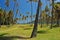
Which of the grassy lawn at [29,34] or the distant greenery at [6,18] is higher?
the grassy lawn at [29,34]

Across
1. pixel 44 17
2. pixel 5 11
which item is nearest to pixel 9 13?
pixel 5 11

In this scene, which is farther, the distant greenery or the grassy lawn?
the distant greenery

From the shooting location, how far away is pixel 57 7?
177 feet

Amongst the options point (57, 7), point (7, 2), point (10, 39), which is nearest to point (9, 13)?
point (7, 2)

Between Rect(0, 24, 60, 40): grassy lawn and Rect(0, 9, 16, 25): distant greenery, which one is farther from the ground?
Rect(0, 24, 60, 40): grassy lawn

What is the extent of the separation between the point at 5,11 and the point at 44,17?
1780 cm

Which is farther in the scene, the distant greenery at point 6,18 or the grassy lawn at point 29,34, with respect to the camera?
the distant greenery at point 6,18

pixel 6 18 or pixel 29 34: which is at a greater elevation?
pixel 29 34

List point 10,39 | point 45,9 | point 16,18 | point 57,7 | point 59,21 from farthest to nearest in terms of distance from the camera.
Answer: point 16,18 < point 45,9 < point 59,21 < point 57,7 < point 10,39

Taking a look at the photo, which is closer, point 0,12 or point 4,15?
point 0,12

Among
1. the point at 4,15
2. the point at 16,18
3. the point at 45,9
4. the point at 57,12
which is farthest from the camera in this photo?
the point at 16,18

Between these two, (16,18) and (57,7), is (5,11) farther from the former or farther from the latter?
(57,7)

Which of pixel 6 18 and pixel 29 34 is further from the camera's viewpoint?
pixel 6 18

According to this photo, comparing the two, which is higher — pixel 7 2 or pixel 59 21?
pixel 7 2
